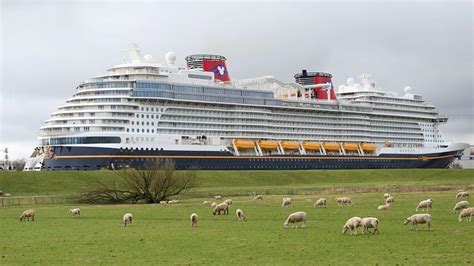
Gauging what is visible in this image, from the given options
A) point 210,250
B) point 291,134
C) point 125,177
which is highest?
point 291,134

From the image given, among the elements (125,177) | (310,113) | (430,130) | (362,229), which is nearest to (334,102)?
(310,113)

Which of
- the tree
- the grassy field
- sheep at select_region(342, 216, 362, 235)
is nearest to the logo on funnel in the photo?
the tree

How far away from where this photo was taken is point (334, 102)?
14700 centimetres

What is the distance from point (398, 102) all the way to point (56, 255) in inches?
5494

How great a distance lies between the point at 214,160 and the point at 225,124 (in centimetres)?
959

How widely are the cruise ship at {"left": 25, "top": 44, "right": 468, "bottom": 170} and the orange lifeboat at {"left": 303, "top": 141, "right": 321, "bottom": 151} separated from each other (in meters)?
0.22

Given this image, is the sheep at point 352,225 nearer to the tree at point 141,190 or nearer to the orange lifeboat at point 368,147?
the tree at point 141,190

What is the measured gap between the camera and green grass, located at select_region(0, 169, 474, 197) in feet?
271

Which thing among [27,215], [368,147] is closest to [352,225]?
[27,215]

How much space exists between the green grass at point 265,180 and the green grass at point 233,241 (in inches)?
1362

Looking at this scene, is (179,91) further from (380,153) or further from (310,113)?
(380,153)

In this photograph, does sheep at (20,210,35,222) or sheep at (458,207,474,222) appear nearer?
sheep at (458,207,474,222)

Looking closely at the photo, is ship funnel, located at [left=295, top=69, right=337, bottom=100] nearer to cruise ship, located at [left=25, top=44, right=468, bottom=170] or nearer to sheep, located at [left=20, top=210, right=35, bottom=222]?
cruise ship, located at [left=25, top=44, right=468, bottom=170]

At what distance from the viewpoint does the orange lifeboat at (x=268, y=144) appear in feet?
419
